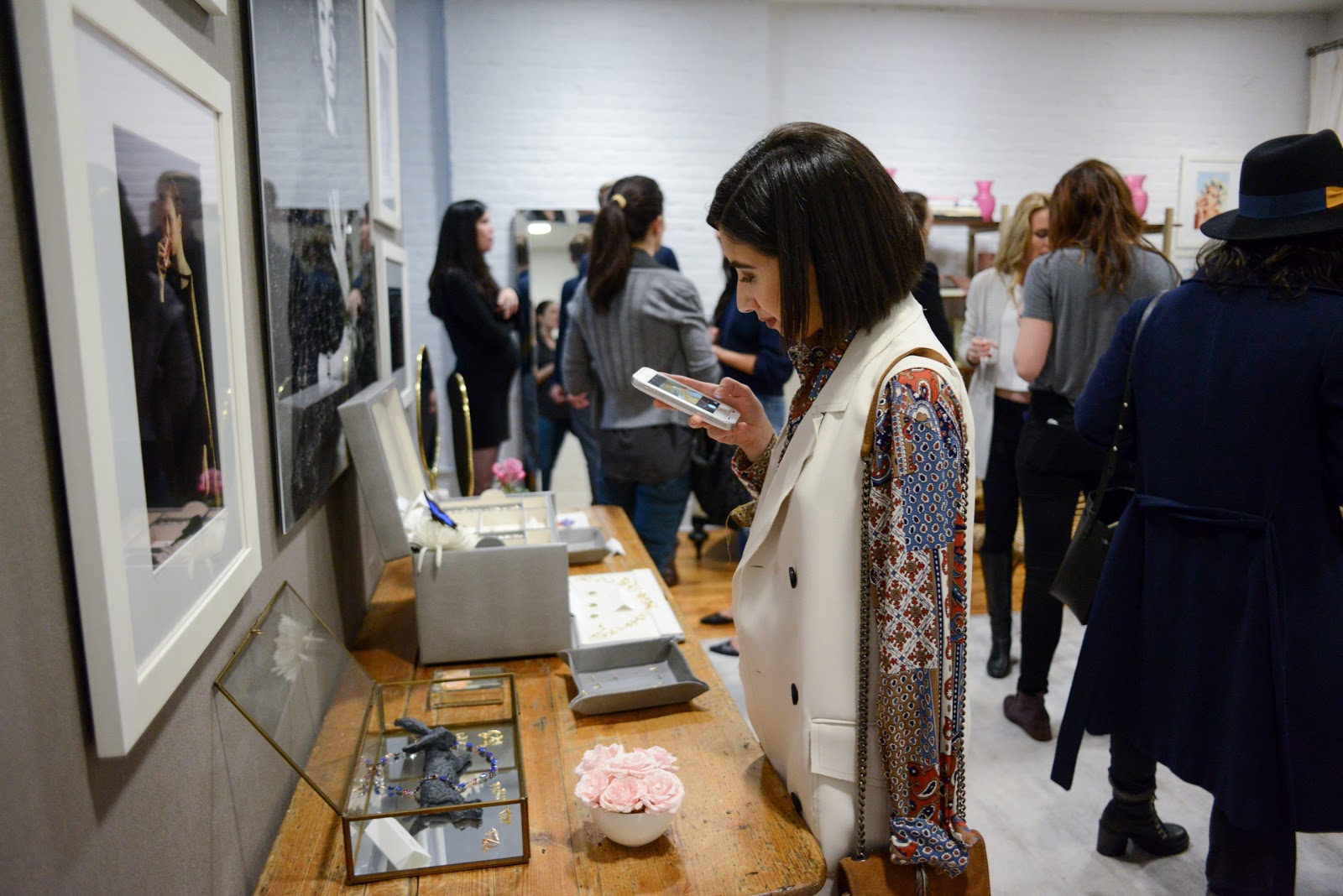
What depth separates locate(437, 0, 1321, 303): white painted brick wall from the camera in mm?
5027

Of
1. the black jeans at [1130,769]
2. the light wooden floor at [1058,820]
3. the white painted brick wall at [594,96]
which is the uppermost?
the white painted brick wall at [594,96]

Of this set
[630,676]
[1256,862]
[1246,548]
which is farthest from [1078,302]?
[630,676]

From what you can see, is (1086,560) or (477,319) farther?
(477,319)

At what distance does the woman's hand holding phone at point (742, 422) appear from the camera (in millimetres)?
1507

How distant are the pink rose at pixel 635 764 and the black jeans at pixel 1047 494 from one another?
183 cm

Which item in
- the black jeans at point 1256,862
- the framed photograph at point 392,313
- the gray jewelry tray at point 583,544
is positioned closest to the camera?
the black jeans at point 1256,862

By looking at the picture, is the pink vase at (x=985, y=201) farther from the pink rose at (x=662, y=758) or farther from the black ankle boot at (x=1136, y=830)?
the pink rose at (x=662, y=758)

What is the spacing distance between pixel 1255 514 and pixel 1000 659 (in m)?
1.79

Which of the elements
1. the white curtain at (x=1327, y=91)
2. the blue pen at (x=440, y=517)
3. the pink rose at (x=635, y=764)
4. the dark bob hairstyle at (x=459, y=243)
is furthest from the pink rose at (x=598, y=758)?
the white curtain at (x=1327, y=91)

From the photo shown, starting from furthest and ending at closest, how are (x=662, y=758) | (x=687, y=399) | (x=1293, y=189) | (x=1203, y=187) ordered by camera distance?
(x=1203, y=187), (x=1293, y=189), (x=687, y=399), (x=662, y=758)

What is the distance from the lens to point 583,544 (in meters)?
2.52

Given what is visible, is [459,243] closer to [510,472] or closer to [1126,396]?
[510,472]

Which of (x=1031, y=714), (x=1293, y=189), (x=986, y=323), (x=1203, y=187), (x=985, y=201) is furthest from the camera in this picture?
(x=1203, y=187)

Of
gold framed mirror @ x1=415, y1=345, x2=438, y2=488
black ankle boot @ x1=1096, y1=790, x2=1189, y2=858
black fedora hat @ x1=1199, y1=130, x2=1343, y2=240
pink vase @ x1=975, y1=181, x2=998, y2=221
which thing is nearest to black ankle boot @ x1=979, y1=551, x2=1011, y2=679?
black ankle boot @ x1=1096, y1=790, x2=1189, y2=858
